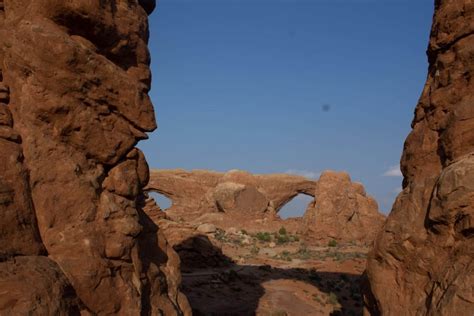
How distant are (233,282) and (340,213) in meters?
15.7

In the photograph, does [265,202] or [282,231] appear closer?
[282,231]

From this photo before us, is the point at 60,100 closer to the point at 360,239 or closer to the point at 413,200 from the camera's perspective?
the point at 413,200

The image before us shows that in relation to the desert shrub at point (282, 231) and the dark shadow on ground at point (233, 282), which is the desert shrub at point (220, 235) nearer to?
the desert shrub at point (282, 231)

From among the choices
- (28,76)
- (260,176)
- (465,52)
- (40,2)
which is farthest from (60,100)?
(260,176)

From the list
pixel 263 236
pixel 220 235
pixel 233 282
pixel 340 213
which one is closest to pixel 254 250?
pixel 220 235

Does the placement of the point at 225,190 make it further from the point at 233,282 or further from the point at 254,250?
the point at 233,282

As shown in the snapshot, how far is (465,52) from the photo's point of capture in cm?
762

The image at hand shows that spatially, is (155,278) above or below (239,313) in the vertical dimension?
above

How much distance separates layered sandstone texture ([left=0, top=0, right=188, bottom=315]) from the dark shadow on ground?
710 cm

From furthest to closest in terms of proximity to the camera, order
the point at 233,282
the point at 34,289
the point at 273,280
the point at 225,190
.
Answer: the point at 225,190 < the point at 273,280 < the point at 233,282 < the point at 34,289

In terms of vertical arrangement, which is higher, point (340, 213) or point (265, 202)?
point (340, 213)

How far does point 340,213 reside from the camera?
1224 inches

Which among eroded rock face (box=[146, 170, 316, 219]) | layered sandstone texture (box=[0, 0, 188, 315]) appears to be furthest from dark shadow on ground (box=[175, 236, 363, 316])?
eroded rock face (box=[146, 170, 316, 219])

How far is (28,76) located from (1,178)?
→ 66.3 inches
